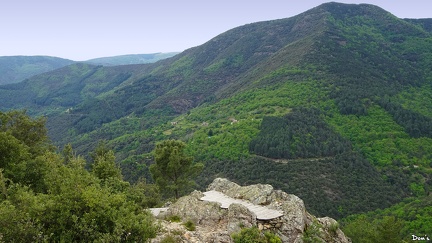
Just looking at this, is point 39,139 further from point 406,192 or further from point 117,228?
point 406,192

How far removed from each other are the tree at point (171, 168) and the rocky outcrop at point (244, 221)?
43.1 feet

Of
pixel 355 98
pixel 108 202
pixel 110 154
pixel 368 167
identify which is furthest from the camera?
pixel 355 98

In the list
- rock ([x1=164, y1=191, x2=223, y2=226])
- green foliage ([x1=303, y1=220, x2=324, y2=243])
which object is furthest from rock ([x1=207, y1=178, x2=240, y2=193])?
green foliage ([x1=303, y1=220, x2=324, y2=243])

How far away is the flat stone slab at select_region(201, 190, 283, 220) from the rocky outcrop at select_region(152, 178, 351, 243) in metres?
0.36

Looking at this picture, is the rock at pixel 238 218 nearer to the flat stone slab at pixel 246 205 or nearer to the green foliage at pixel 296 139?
the flat stone slab at pixel 246 205

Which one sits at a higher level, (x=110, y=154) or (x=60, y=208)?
(x=60, y=208)

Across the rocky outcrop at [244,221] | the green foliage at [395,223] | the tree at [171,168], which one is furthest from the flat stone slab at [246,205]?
the green foliage at [395,223]

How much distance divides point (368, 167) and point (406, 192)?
12700mm

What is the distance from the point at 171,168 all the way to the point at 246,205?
17173 millimetres

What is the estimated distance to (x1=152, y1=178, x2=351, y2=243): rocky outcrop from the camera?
71.3ft

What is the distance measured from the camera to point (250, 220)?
2238 centimetres

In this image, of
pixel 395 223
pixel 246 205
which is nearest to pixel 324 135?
pixel 395 223

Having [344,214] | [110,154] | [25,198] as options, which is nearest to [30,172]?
[110,154]

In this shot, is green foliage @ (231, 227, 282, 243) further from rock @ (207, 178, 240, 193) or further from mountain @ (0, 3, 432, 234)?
mountain @ (0, 3, 432, 234)
